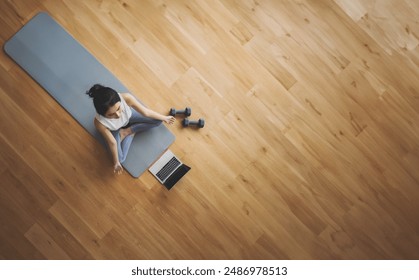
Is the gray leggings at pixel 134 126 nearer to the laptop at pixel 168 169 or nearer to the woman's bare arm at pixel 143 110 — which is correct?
the woman's bare arm at pixel 143 110

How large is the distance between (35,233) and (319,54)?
70.7 inches

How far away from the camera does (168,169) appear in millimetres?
1944

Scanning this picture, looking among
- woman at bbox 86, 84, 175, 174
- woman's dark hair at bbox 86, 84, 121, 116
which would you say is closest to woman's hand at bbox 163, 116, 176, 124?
woman at bbox 86, 84, 175, 174

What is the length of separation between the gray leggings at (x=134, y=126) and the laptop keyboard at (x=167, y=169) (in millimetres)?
205

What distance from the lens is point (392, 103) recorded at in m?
2.07

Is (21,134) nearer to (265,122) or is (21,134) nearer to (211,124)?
(211,124)

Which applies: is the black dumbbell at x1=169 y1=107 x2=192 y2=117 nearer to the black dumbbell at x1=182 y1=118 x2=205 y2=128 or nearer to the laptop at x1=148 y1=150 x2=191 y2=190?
the black dumbbell at x1=182 y1=118 x2=205 y2=128

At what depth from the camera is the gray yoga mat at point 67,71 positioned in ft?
6.30

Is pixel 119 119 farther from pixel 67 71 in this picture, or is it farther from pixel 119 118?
pixel 67 71

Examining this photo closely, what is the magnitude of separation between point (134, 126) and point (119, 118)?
14cm

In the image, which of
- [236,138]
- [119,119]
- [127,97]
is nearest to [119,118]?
[119,119]

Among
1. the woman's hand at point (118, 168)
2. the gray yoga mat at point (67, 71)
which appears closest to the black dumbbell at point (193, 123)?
the gray yoga mat at point (67, 71)

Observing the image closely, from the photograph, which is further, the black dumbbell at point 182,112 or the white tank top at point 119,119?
the black dumbbell at point 182,112

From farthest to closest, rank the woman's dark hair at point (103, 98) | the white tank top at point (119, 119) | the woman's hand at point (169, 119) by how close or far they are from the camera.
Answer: the woman's hand at point (169, 119), the white tank top at point (119, 119), the woman's dark hair at point (103, 98)
